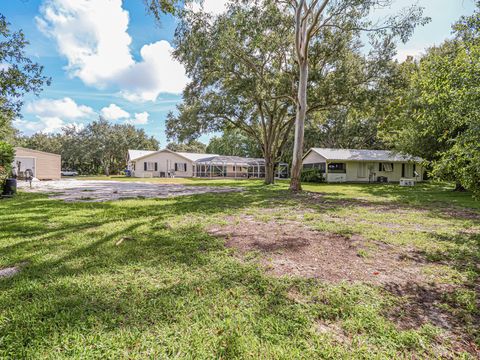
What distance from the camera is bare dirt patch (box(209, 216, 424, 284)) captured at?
3047 mm

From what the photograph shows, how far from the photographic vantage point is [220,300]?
2.42 metres

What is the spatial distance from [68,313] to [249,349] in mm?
1625

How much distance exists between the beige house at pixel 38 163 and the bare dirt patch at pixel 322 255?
81.4 ft

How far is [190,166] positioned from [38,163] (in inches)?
721

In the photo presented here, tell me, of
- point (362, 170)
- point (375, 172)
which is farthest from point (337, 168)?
point (375, 172)

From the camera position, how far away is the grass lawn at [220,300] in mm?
1828

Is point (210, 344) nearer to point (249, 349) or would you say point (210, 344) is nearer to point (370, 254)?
point (249, 349)

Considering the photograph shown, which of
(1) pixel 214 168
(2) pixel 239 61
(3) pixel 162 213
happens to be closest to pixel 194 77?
(2) pixel 239 61

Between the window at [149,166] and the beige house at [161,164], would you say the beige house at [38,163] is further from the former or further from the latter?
the window at [149,166]

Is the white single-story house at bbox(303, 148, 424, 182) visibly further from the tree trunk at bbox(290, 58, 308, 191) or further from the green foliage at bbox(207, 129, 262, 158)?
the green foliage at bbox(207, 129, 262, 158)

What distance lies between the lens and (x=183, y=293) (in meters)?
2.53

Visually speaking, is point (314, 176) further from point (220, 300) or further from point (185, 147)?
point (185, 147)

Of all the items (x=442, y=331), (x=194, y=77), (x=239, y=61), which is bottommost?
(x=442, y=331)

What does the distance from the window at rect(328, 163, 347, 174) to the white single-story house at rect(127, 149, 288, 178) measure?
11.8m
